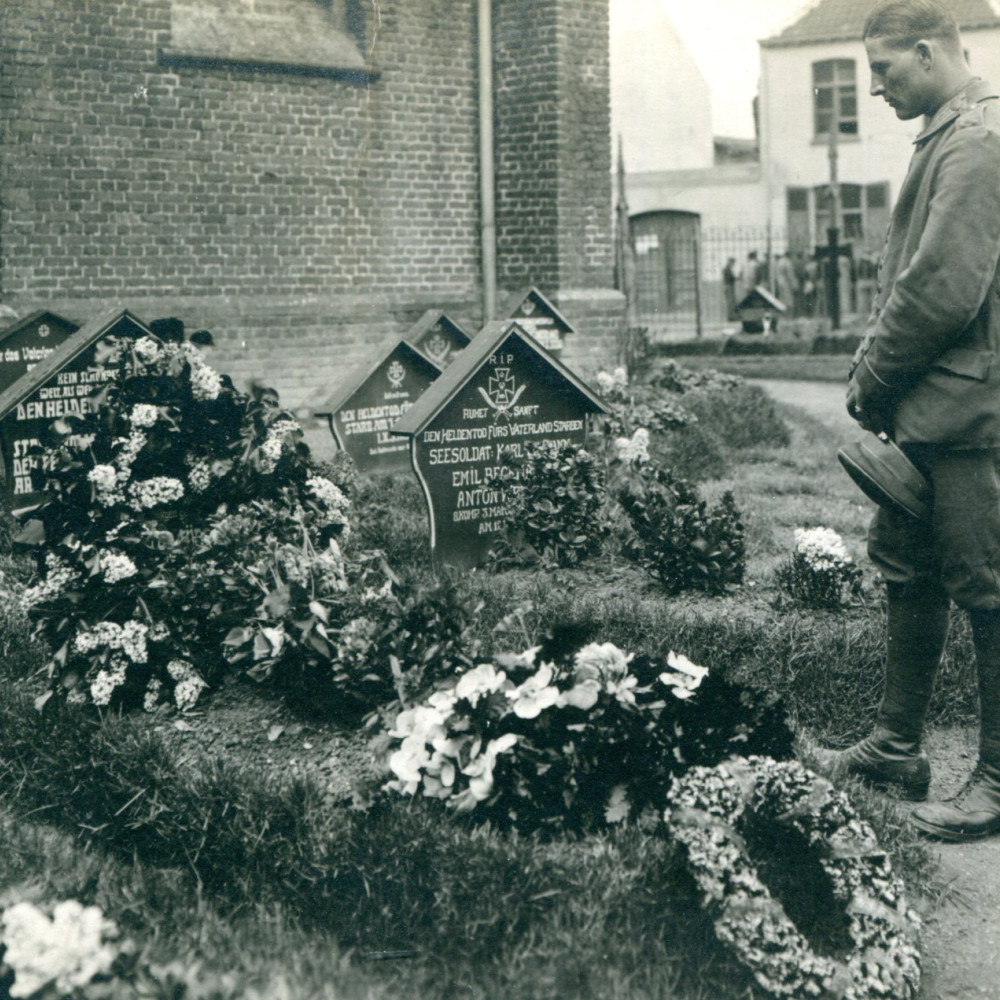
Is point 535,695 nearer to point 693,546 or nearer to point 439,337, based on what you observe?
point 693,546

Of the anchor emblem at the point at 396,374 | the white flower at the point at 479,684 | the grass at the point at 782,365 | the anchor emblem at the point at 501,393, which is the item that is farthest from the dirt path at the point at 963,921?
the grass at the point at 782,365

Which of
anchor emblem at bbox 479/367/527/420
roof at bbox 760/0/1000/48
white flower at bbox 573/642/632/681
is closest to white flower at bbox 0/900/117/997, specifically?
white flower at bbox 573/642/632/681

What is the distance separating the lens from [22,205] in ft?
35.3

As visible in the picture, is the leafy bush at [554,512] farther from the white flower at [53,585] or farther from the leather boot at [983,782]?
the leather boot at [983,782]

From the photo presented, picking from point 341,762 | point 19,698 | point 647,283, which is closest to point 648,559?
point 341,762

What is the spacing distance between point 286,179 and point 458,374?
6.32 meters

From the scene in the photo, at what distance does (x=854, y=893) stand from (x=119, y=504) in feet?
8.99

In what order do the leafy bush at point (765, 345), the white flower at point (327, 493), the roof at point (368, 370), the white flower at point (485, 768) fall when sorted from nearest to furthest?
the white flower at point (485, 768) < the white flower at point (327, 493) < the roof at point (368, 370) < the leafy bush at point (765, 345)

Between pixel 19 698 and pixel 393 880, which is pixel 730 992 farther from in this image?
pixel 19 698

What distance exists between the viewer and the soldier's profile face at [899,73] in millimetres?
3779

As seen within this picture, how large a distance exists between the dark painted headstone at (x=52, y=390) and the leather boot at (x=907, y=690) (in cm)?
462

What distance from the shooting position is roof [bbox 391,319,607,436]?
623cm

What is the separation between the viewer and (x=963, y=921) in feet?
10.9

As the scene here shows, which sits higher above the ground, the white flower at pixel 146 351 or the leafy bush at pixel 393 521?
the white flower at pixel 146 351
